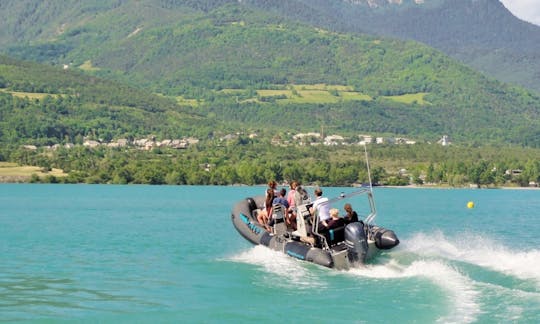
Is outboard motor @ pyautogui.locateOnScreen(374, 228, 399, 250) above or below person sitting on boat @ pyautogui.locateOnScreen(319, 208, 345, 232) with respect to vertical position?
below

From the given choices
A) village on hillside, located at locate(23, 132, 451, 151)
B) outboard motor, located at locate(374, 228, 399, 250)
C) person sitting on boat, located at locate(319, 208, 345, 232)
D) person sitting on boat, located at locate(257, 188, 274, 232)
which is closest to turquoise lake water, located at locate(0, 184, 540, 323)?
outboard motor, located at locate(374, 228, 399, 250)

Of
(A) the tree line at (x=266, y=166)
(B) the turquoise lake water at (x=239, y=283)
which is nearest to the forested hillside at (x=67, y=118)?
(A) the tree line at (x=266, y=166)

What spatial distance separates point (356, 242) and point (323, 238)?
1.20 metres

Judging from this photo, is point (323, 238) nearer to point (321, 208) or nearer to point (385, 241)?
point (321, 208)

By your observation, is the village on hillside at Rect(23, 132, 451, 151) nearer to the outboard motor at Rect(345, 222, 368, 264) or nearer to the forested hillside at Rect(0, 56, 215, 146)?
the forested hillside at Rect(0, 56, 215, 146)

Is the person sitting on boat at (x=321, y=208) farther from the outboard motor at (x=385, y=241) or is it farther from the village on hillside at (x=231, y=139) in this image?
the village on hillside at (x=231, y=139)

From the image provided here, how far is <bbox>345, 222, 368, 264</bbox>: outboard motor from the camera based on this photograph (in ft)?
85.5

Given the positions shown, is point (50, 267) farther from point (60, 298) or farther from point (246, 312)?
point (246, 312)

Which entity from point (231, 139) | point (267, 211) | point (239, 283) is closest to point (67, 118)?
point (231, 139)

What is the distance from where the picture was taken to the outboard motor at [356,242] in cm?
2605

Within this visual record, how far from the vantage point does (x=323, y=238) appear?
26969mm

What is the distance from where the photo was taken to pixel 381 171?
428 ft

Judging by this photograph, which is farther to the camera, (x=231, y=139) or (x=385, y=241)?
(x=231, y=139)

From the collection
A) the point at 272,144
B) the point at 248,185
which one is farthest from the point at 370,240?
the point at 272,144
